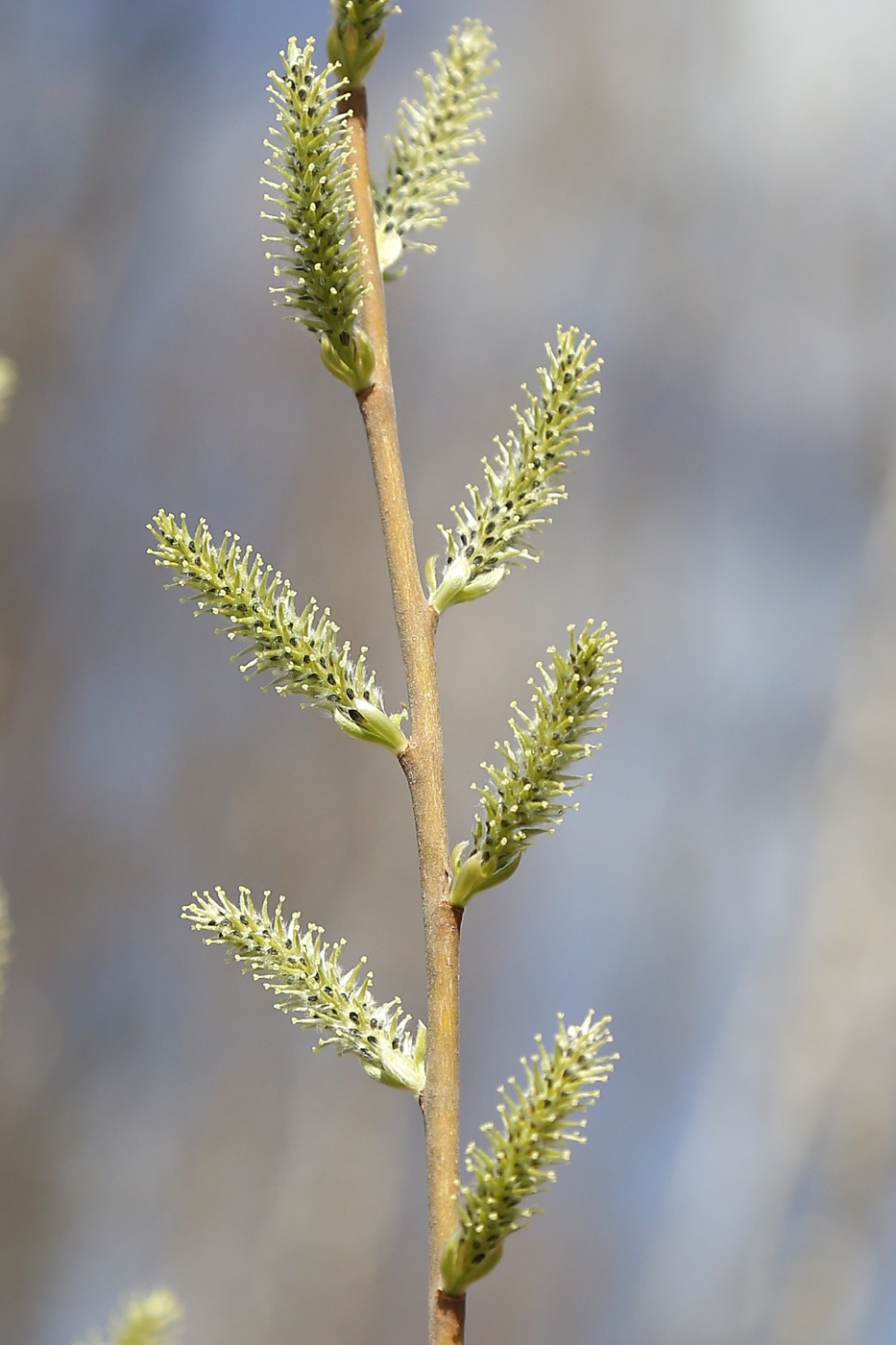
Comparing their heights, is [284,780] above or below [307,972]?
below

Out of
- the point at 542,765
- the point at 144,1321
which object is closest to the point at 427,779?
the point at 542,765

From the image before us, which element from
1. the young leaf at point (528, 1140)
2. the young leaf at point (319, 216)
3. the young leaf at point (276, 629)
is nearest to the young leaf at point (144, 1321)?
the young leaf at point (528, 1140)

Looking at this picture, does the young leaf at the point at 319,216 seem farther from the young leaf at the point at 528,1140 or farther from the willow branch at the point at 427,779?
the young leaf at the point at 528,1140

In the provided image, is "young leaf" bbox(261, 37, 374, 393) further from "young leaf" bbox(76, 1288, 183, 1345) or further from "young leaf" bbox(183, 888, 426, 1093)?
"young leaf" bbox(76, 1288, 183, 1345)

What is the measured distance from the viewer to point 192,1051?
13.9ft

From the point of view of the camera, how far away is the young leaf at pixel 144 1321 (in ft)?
1.11

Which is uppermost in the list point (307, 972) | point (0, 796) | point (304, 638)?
point (304, 638)

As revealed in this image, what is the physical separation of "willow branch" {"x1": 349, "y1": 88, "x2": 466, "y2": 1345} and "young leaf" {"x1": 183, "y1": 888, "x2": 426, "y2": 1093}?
41 millimetres

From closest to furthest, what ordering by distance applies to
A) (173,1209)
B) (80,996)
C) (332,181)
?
1. (332,181)
2. (173,1209)
3. (80,996)

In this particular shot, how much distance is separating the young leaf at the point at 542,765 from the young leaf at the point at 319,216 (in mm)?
176

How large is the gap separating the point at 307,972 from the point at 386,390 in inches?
10.3

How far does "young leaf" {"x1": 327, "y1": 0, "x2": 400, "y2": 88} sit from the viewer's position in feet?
2.07

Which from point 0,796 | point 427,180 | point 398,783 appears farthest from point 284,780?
point 427,180

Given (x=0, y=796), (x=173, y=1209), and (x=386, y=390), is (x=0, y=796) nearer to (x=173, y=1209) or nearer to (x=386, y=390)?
(x=173, y=1209)
